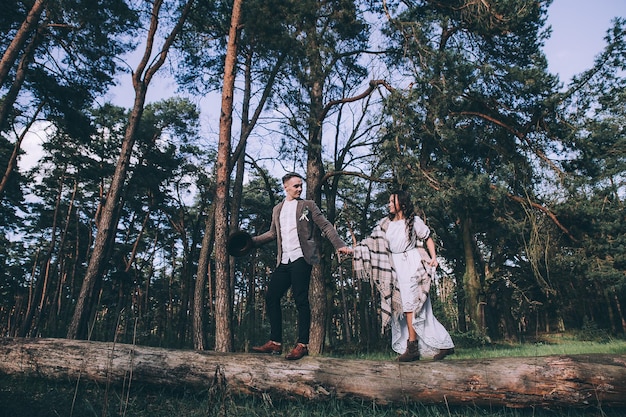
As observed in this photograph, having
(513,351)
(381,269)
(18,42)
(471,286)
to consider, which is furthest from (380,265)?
(471,286)

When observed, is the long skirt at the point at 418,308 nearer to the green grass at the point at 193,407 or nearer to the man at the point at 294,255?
the man at the point at 294,255

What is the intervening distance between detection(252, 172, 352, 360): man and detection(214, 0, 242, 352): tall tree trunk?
11.5 ft

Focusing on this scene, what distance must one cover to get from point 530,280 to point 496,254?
2.38 m

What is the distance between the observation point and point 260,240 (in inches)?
191

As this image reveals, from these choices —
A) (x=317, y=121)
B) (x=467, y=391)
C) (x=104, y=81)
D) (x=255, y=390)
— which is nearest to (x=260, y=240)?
(x=255, y=390)

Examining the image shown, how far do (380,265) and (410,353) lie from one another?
1.13m

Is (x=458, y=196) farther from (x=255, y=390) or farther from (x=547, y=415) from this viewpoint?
(x=255, y=390)

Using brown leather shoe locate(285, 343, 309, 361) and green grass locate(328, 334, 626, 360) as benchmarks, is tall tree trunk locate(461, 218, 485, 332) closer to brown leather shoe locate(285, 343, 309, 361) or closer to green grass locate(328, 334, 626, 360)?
green grass locate(328, 334, 626, 360)

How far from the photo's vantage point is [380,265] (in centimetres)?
502

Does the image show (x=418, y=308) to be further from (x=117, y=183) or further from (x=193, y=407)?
(x=117, y=183)

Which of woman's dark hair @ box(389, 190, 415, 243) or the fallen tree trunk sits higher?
woman's dark hair @ box(389, 190, 415, 243)

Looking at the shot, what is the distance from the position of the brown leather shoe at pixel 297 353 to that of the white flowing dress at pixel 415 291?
129 centimetres

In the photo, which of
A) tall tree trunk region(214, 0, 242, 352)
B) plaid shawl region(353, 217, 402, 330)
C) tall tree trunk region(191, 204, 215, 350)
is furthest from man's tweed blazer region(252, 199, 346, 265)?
tall tree trunk region(191, 204, 215, 350)

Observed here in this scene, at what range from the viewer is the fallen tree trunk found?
10.6 feet
